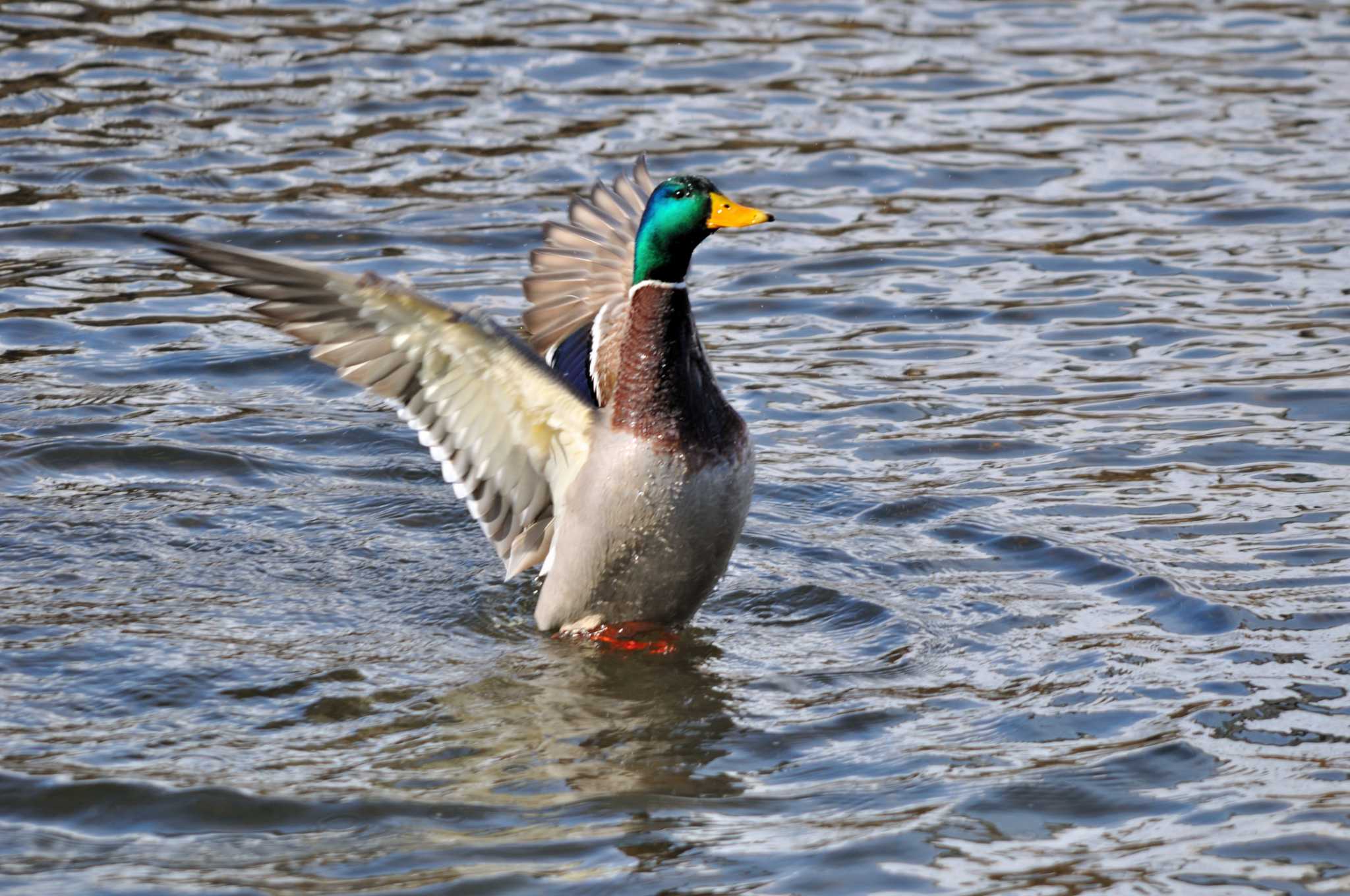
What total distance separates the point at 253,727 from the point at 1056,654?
238 cm

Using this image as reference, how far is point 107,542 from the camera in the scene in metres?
6.73

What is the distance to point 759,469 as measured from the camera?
7.68 meters

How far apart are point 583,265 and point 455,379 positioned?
177 cm

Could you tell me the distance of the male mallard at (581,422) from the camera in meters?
5.73

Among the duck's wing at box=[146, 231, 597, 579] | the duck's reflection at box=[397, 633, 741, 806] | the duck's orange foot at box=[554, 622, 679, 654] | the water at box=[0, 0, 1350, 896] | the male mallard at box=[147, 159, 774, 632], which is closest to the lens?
the water at box=[0, 0, 1350, 896]

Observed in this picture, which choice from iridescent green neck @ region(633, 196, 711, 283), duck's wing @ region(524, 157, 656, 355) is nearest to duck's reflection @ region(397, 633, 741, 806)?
iridescent green neck @ region(633, 196, 711, 283)

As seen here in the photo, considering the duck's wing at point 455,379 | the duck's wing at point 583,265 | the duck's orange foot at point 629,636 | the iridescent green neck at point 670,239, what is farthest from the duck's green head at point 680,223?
the duck's wing at point 583,265

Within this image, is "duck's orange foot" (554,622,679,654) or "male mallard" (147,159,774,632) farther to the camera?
"duck's orange foot" (554,622,679,654)

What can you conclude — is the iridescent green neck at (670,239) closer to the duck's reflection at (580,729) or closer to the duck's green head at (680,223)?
the duck's green head at (680,223)

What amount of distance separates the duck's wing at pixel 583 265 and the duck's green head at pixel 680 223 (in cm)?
126

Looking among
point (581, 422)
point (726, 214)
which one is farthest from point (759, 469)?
point (726, 214)

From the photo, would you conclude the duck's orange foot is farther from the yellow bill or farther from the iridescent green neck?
the yellow bill

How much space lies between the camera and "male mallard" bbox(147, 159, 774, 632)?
573 centimetres

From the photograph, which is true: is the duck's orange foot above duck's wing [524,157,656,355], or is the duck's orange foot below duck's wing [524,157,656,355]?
below
